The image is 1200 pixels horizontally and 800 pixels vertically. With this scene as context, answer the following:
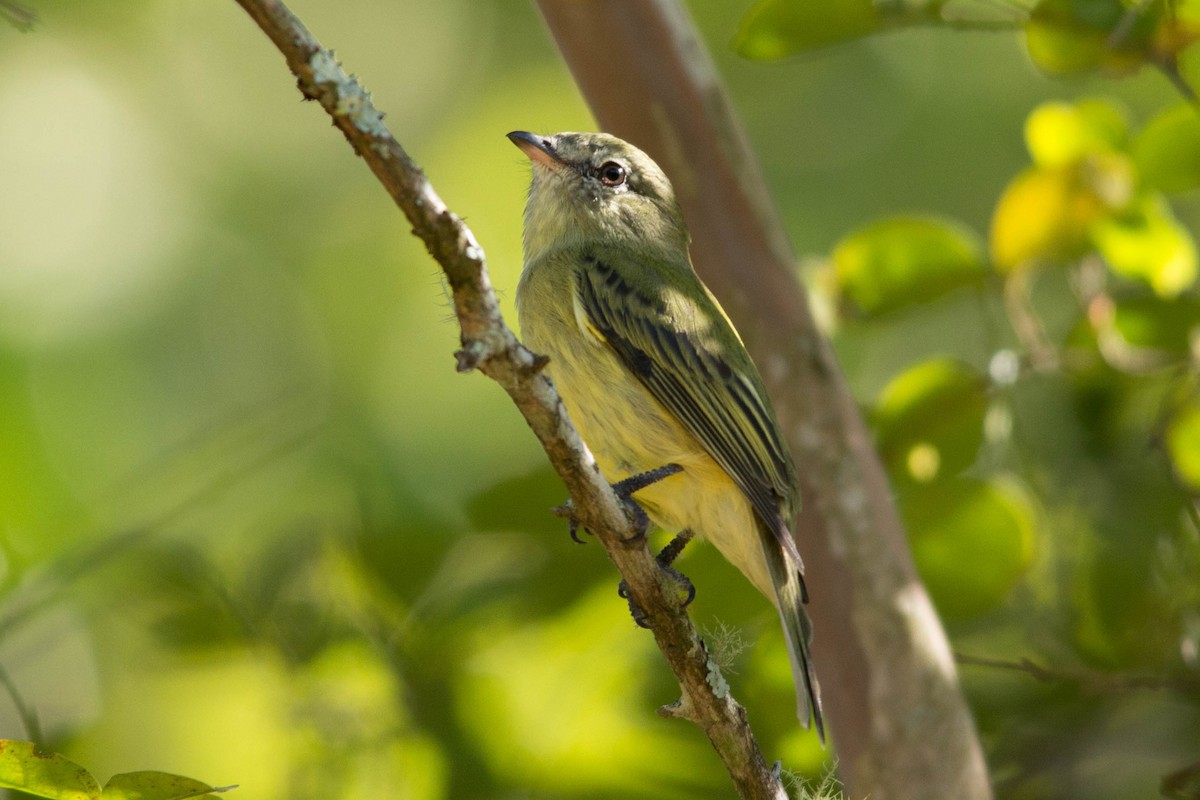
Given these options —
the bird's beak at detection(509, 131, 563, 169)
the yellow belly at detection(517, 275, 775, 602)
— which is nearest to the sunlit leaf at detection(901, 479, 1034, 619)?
the yellow belly at detection(517, 275, 775, 602)

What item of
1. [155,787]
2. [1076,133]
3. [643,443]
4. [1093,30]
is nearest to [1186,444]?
[1076,133]

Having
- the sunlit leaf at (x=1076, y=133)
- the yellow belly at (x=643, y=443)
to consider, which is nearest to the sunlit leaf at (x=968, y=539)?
the yellow belly at (x=643, y=443)

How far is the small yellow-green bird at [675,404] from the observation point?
106 inches

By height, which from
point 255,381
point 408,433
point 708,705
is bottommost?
point 708,705

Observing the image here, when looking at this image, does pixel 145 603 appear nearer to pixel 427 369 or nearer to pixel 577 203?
pixel 577 203

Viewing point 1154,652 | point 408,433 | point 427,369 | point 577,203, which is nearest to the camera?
point 1154,652

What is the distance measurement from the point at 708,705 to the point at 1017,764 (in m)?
1.61

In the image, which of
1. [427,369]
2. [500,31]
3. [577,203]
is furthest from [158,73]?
[577,203]

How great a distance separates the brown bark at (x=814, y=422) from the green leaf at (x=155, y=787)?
5.20 feet

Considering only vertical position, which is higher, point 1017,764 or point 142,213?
point 142,213

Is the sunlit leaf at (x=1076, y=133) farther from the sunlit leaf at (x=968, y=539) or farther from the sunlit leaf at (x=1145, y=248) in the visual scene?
the sunlit leaf at (x=968, y=539)

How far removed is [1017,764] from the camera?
10.4 ft

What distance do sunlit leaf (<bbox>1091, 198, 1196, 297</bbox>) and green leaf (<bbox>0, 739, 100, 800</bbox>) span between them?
8.49 ft

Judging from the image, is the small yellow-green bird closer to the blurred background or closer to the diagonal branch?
the blurred background
